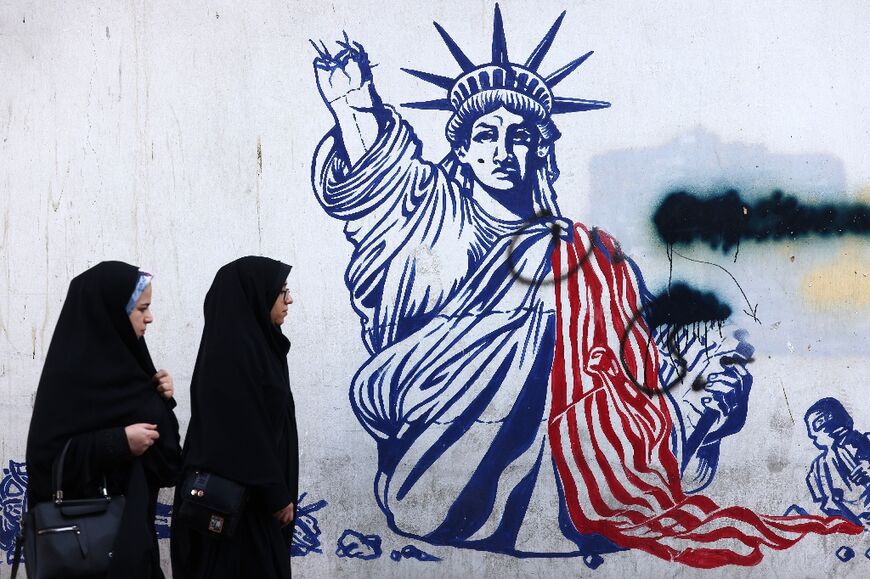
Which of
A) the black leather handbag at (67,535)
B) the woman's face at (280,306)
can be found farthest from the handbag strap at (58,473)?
the woman's face at (280,306)

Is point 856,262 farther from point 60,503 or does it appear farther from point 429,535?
point 60,503

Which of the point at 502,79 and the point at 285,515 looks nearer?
the point at 285,515

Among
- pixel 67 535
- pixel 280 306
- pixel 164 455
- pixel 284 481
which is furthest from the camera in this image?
pixel 280 306

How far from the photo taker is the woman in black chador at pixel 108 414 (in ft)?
11.3

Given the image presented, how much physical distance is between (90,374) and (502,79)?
251cm

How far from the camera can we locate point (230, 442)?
3.71 metres

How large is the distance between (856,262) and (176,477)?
10.8 ft

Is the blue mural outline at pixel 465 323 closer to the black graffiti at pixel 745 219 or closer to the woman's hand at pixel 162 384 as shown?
the black graffiti at pixel 745 219

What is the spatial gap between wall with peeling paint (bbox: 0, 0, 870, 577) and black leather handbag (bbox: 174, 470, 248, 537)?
1.44m

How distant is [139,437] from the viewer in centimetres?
353

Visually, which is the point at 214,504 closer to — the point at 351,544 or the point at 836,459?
the point at 351,544

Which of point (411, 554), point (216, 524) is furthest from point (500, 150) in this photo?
point (216, 524)

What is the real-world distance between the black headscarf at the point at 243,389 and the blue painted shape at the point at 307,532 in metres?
1.21

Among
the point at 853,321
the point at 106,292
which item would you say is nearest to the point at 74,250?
the point at 106,292
